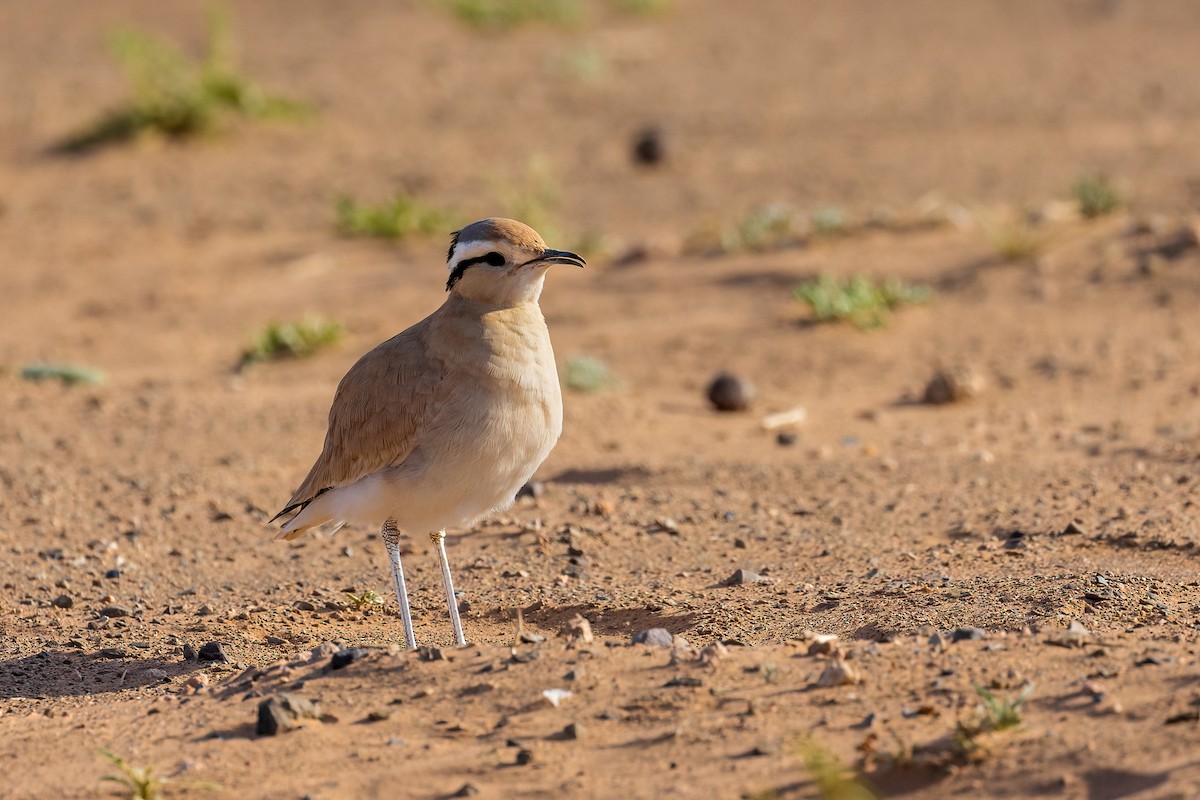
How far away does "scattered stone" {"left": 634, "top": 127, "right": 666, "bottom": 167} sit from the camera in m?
14.1

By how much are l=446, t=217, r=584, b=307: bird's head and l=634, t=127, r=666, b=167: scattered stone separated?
9.01 meters

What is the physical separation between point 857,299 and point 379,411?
200 inches

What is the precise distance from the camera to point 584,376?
884 cm

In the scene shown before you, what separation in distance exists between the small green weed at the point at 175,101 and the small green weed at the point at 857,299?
7433mm

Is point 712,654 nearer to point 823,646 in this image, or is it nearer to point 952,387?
point 823,646

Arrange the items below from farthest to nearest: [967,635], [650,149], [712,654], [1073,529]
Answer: [650,149] → [1073,529] → [967,635] → [712,654]

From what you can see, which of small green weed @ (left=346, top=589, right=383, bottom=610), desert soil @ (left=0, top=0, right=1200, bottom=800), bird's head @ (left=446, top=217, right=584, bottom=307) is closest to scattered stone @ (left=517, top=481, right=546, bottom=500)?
desert soil @ (left=0, top=0, right=1200, bottom=800)

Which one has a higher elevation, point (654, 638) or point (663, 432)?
point (663, 432)

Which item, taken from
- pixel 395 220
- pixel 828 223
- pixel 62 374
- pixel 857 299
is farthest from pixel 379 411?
pixel 395 220

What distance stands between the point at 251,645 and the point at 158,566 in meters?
1.11

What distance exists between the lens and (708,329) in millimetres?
10109

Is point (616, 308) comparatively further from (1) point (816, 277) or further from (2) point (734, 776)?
(2) point (734, 776)

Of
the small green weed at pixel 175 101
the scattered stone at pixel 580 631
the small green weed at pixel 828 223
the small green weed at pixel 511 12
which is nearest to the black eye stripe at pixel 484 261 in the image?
the scattered stone at pixel 580 631

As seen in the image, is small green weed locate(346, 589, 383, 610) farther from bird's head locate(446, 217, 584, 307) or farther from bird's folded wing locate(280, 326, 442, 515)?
bird's head locate(446, 217, 584, 307)
